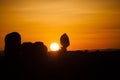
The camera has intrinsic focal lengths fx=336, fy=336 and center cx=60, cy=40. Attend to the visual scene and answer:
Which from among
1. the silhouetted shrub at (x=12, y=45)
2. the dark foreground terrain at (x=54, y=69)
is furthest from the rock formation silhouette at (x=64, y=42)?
the silhouetted shrub at (x=12, y=45)

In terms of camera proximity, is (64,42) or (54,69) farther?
(64,42)

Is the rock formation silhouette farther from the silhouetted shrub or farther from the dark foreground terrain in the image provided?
the silhouetted shrub

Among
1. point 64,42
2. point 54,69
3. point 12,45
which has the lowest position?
point 54,69

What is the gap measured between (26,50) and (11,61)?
2.59m

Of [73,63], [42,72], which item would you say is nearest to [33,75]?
[42,72]

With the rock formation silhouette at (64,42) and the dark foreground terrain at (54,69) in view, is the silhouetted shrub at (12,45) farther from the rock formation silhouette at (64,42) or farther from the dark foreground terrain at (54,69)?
the rock formation silhouette at (64,42)

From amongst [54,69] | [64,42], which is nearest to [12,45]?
[54,69]

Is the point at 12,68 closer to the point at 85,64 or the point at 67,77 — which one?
the point at 67,77

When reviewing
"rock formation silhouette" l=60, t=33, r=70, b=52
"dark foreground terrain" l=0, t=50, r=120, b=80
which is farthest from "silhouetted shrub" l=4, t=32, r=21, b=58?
"rock formation silhouette" l=60, t=33, r=70, b=52

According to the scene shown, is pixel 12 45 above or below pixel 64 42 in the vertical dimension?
below

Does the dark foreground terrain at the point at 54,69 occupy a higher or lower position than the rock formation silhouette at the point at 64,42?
lower

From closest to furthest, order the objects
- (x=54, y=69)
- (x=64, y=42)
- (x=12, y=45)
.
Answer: (x=54, y=69) → (x=12, y=45) → (x=64, y=42)

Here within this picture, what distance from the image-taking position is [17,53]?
42844mm

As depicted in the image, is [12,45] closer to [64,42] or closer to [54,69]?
[54,69]
